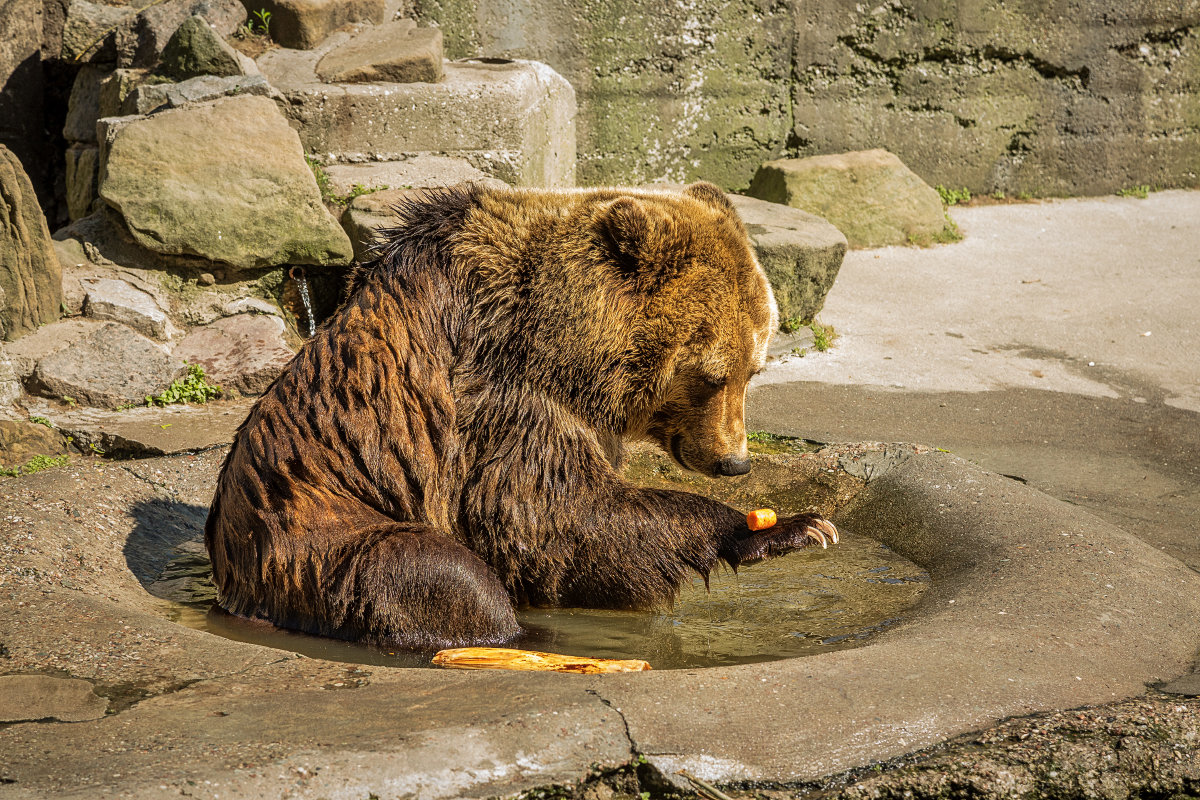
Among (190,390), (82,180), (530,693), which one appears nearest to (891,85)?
(82,180)

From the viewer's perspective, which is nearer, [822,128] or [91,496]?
[91,496]

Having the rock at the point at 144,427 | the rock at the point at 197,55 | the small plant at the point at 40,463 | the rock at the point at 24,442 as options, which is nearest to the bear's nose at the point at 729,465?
the rock at the point at 144,427

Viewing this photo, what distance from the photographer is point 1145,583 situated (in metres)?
3.59

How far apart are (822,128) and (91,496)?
889 centimetres

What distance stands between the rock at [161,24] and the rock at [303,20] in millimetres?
253

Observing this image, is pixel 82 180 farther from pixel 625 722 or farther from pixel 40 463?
pixel 625 722

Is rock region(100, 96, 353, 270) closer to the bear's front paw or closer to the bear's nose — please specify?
the bear's nose

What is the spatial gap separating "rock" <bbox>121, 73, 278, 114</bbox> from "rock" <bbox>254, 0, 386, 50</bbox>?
3.22ft

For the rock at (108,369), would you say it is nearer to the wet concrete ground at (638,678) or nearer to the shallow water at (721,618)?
the wet concrete ground at (638,678)

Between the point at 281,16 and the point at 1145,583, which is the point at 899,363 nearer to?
the point at 1145,583

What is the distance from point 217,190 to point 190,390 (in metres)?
1.33

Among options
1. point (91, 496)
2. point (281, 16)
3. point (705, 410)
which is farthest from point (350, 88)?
point (705, 410)

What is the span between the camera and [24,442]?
5406 millimetres

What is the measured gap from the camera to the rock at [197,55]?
24.4 feet
